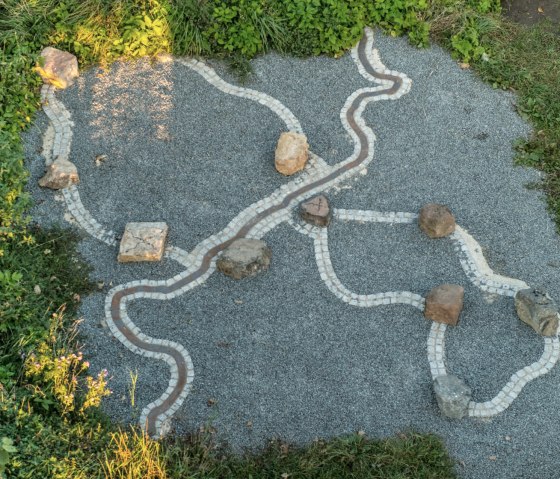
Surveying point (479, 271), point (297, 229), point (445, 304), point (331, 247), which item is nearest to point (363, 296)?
point (331, 247)

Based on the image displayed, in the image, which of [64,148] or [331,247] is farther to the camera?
[64,148]

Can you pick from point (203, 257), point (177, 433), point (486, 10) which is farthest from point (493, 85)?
point (177, 433)

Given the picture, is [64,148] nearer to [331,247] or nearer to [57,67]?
[57,67]

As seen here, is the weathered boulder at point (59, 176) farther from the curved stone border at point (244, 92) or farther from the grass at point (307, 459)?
the grass at point (307, 459)

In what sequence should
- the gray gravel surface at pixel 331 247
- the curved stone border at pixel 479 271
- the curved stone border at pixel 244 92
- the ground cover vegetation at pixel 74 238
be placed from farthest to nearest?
the curved stone border at pixel 244 92
the curved stone border at pixel 479 271
the gray gravel surface at pixel 331 247
the ground cover vegetation at pixel 74 238

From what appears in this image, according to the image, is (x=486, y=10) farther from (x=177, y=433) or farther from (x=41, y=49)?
(x=177, y=433)

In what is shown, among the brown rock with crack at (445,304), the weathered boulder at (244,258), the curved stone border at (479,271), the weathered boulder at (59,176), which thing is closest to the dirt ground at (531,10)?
the curved stone border at (479,271)
